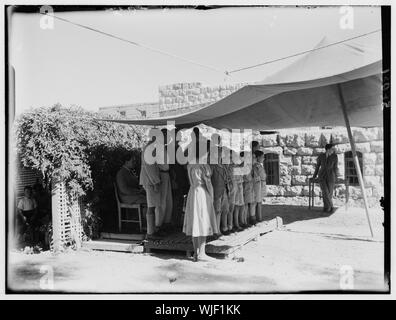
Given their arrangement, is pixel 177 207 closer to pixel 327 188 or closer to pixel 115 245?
pixel 115 245

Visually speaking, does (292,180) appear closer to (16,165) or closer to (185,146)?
(185,146)

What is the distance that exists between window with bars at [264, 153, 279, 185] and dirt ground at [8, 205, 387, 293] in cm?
619

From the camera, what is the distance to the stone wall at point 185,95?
1400 centimetres

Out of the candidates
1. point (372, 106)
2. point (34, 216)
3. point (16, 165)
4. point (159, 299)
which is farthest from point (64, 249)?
point (372, 106)

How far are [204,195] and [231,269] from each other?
1.17m

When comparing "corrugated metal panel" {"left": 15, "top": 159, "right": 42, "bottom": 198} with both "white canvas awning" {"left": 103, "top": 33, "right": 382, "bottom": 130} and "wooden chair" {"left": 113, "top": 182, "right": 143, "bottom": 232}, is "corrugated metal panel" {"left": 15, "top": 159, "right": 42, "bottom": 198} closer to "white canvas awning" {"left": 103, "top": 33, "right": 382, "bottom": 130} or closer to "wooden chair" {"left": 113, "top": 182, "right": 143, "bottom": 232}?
"wooden chair" {"left": 113, "top": 182, "right": 143, "bottom": 232}

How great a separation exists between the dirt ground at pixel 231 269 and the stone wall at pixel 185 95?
7.34 m

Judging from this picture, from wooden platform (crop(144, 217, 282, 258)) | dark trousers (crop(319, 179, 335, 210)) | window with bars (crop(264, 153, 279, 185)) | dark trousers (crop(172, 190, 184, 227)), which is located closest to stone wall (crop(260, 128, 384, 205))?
window with bars (crop(264, 153, 279, 185))

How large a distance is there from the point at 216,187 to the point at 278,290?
2176 mm

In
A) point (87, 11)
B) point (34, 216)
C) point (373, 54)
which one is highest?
point (87, 11)

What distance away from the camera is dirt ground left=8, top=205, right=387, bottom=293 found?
Result: 5246 millimetres

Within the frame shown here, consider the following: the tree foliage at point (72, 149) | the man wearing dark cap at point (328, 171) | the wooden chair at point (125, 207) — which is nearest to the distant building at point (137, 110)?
the man wearing dark cap at point (328, 171)

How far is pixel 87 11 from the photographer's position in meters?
5.23

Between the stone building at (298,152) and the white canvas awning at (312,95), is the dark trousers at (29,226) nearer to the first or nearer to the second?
the white canvas awning at (312,95)
